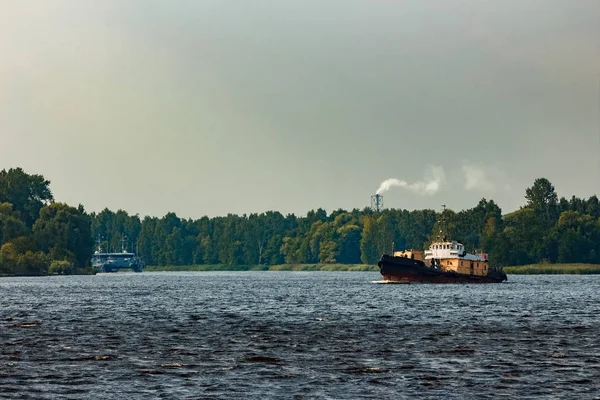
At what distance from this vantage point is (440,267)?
6235 inches

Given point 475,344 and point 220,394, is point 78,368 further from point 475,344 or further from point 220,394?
Answer: point 475,344

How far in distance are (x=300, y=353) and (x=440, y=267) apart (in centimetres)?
11034

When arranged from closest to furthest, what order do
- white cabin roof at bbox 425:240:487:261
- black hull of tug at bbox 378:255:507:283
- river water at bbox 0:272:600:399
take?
river water at bbox 0:272:600:399 → black hull of tug at bbox 378:255:507:283 → white cabin roof at bbox 425:240:487:261

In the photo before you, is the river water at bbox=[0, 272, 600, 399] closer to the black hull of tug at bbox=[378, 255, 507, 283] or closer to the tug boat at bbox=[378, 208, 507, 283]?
the black hull of tug at bbox=[378, 255, 507, 283]

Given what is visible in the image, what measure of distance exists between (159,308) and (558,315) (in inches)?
1394

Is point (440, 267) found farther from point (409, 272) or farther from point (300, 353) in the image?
point (300, 353)

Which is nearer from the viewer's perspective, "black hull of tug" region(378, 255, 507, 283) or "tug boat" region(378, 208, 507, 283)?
"black hull of tug" region(378, 255, 507, 283)

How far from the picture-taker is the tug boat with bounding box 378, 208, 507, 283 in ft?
502

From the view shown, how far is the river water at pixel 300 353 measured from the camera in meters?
37.8

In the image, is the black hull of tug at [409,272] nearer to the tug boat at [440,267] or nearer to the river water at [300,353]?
the tug boat at [440,267]

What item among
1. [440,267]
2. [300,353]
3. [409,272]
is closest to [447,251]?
[440,267]

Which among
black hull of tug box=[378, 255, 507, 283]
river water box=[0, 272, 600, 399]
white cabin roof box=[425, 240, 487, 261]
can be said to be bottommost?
river water box=[0, 272, 600, 399]

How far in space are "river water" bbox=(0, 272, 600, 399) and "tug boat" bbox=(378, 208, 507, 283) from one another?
62.2 m

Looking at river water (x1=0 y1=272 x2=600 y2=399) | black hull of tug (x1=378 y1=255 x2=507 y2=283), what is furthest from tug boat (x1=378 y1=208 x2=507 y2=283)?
river water (x1=0 y1=272 x2=600 y2=399)
